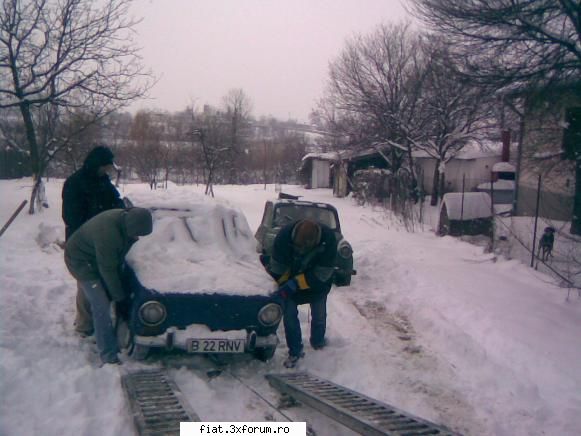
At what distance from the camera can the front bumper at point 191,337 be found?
16.6 ft

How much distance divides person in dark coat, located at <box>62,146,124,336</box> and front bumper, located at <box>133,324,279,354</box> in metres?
1.10

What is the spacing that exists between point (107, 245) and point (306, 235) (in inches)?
83.3

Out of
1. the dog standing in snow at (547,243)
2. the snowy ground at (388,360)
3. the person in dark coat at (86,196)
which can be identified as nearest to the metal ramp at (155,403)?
the snowy ground at (388,360)

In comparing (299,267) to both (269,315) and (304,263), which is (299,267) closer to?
(304,263)

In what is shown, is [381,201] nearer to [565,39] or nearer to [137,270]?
[565,39]

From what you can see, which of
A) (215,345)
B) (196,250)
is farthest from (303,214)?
(215,345)

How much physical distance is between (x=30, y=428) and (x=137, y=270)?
2023mm

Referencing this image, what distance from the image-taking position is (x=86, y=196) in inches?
241

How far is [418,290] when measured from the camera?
9.02m

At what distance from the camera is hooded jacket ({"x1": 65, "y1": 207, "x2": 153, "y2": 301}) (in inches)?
201

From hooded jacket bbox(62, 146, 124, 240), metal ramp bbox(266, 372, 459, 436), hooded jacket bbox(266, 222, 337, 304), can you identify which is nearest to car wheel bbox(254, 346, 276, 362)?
metal ramp bbox(266, 372, 459, 436)

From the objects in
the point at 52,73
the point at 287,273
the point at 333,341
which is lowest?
the point at 333,341

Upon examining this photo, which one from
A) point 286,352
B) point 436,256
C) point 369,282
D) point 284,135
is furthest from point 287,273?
point 284,135

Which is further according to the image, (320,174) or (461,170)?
(320,174)
